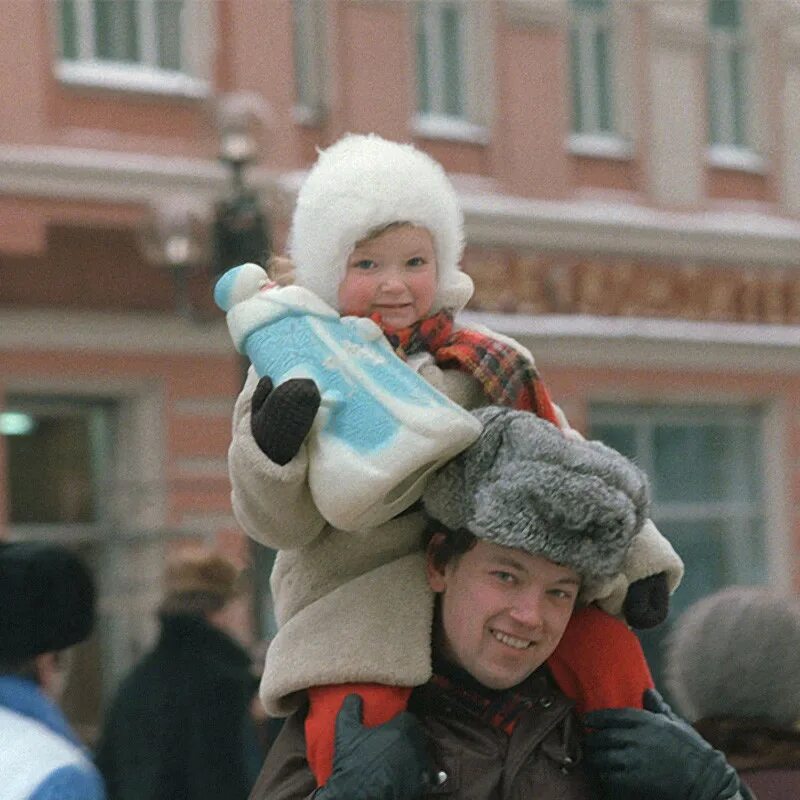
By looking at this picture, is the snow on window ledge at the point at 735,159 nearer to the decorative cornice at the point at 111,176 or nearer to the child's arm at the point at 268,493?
the decorative cornice at the point at 111,176

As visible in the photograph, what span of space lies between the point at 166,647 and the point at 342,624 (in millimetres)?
3912

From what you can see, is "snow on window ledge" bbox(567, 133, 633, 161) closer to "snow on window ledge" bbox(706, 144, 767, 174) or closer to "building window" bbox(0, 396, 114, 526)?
"snow on window ledge" bbox(706, 144, 767, 174)

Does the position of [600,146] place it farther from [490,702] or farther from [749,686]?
[490,702]

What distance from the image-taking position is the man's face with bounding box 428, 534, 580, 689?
9.39 ft

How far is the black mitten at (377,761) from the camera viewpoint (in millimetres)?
2729

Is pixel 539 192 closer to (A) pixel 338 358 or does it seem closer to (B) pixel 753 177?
(B) pixel 753 177

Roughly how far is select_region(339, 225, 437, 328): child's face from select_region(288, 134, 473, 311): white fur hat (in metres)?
0.02

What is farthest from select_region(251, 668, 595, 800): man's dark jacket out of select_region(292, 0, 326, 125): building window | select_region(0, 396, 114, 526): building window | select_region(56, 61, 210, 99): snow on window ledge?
select_region(292, 0, 326, 125): building window

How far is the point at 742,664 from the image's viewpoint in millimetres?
3736

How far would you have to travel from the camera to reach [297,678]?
2.86m

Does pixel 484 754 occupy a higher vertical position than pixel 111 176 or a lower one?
lower

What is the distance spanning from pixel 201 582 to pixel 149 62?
16.0ft

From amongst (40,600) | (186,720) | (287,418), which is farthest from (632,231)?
(287,418)

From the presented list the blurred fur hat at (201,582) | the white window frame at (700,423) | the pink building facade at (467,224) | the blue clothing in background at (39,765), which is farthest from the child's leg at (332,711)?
the white window frame at (700,423)
